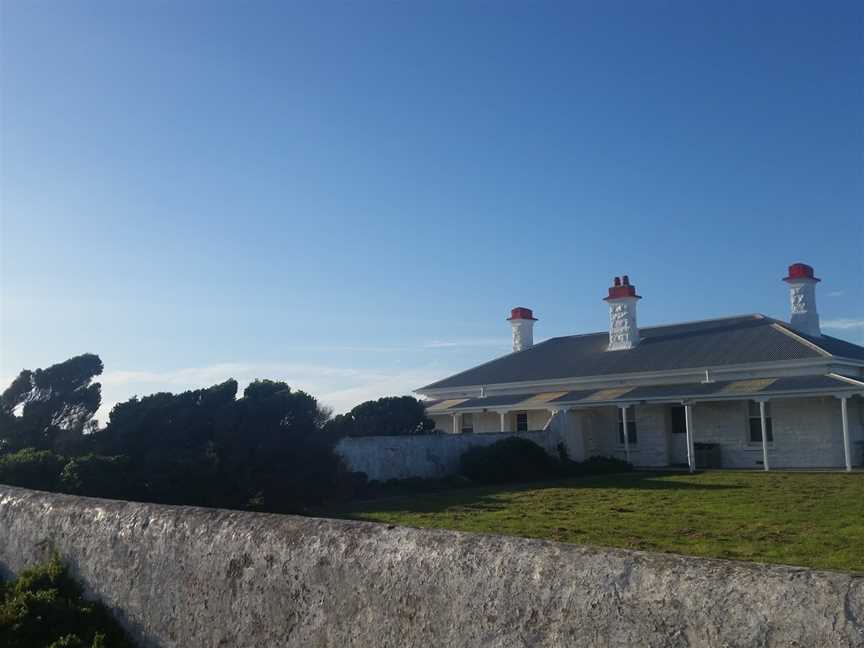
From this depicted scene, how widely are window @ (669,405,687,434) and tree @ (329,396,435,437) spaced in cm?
851

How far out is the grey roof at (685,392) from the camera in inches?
925

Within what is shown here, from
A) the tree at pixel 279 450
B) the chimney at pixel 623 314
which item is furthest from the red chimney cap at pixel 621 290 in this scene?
the tree at pixel 279 450

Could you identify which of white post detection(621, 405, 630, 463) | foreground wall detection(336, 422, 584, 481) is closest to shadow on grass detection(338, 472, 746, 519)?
foreground wall detection(336, 422, 584, 481)

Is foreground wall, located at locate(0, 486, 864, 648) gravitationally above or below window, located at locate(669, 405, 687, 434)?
below

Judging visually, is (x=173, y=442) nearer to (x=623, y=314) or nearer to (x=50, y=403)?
(x=50, y=403)

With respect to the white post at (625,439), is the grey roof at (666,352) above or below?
above

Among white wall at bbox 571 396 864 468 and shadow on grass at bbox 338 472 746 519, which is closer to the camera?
shadow on grass at bbox 338 472 746 519

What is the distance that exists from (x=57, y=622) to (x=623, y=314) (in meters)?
29.1

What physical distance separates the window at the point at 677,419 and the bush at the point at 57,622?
81.0ft

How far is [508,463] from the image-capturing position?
23469 mm

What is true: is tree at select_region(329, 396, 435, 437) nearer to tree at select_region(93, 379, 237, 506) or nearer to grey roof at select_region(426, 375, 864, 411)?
grey roof at select_region(426, 375, 864, 411)

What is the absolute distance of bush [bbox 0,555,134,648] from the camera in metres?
5.78

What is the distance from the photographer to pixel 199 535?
5.46 m

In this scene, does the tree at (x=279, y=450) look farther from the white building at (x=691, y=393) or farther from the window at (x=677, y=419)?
the window at (x=677, y=419)
